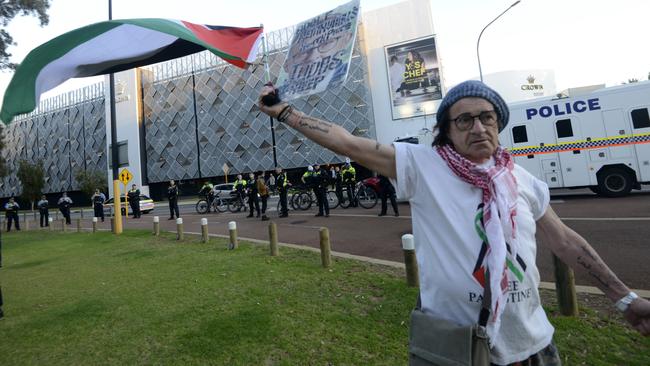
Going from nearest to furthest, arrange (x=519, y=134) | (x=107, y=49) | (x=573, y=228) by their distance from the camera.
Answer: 1. (x=107, y=49)
2. (x=573, y=228)
3. (x=519, y=134)

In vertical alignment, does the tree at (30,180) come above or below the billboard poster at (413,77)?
below

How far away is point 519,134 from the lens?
11.8 metres

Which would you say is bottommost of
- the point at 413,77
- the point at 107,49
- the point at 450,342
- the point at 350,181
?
the point at 450,342

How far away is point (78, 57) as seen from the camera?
377 cm

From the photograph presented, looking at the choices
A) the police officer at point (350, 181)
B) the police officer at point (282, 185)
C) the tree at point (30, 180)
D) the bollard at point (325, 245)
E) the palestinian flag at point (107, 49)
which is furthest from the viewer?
the tree at point (30, 180)

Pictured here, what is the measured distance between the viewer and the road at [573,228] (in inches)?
193

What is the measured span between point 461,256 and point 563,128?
40.6 ft

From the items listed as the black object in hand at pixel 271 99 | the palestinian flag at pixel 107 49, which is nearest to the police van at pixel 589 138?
the palestinian flag at pixel 107 49

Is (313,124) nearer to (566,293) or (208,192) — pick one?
(566,293)

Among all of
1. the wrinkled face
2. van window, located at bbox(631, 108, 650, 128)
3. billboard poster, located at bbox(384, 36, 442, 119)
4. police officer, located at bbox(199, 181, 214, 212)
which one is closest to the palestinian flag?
the wrinkled face

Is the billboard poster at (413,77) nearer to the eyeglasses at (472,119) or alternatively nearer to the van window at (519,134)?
the van window at (519,134)

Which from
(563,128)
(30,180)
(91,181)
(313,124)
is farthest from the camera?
(91,181)

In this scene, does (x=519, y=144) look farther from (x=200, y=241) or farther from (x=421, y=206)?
(x=421, y=206)

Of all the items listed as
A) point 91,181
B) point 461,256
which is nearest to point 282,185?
point 461,256
